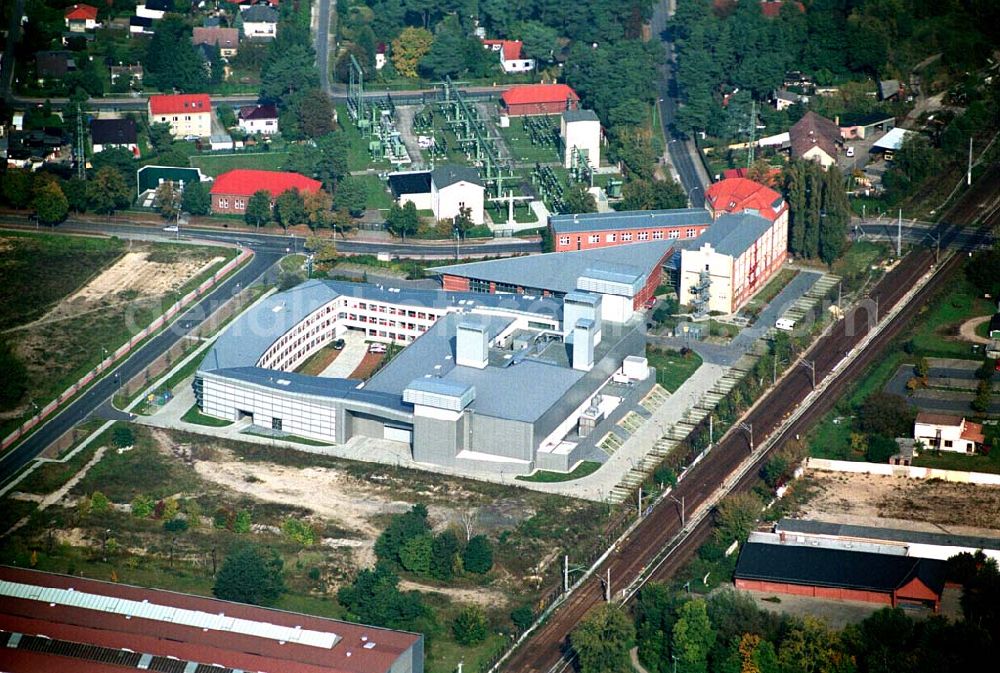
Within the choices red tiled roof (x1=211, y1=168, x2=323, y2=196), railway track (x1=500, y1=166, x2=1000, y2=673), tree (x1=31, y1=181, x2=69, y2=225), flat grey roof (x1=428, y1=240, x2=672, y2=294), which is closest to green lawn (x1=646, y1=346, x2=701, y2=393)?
railway track (x1=500, y1=166, x2=1000, y2=673)

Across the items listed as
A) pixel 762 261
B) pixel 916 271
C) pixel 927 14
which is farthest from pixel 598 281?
pixel 927 14

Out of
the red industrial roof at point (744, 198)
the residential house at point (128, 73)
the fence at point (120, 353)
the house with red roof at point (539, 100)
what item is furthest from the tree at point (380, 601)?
the residential house at point (128, 73)

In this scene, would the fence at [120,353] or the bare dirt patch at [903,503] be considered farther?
the fence at [120,353]

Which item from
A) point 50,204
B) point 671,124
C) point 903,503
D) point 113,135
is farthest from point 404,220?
point 903,503

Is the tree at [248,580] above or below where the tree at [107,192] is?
below

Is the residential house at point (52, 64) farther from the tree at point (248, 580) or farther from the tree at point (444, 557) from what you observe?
the tree at point (444, 557)

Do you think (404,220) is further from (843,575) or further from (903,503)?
(843,575)

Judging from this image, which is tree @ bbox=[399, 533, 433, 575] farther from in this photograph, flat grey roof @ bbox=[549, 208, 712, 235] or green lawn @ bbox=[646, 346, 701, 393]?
flat grey roof @ bbox=[549, 208, 712, 235]

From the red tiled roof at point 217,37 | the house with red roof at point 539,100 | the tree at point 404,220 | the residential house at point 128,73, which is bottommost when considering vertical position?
the tree at point 404,220
